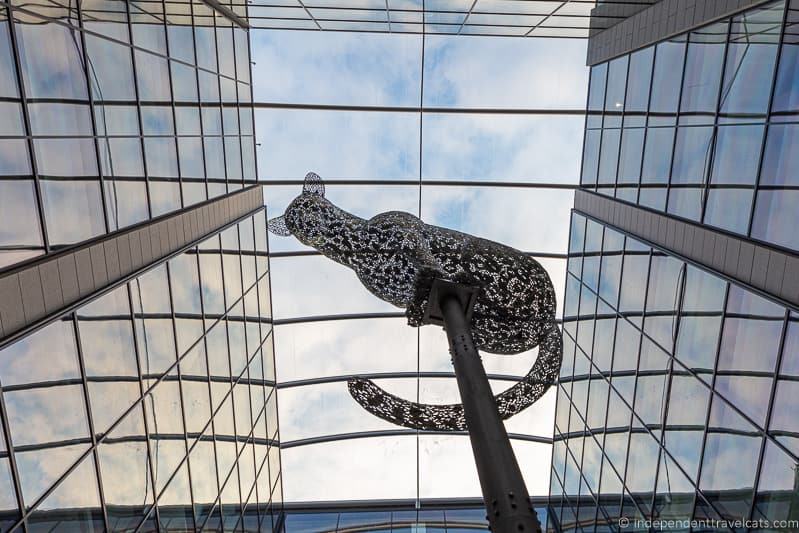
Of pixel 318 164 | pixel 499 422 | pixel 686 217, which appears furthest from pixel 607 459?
pixel 318 164

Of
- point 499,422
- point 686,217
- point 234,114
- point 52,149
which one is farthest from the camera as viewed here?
point 234,114

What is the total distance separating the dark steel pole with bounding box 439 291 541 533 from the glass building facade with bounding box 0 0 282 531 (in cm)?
528

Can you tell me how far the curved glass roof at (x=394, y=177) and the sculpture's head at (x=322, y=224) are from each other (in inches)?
296

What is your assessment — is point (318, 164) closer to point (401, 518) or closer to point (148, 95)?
point (148, 95)

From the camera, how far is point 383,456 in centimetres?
2375

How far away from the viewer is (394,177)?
66.2 feet

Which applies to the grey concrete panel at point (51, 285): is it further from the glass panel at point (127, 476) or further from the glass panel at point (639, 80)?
the glass panel at point (639, 80)

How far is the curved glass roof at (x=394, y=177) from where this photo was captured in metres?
19.1

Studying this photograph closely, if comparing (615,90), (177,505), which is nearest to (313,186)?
(177,505)

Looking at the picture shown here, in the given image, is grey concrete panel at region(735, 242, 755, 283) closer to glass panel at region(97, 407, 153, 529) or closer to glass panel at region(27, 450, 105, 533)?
glass panel at region(97, 407, 153, 529)

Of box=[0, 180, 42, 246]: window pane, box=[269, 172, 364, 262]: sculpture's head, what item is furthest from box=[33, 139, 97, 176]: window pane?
box=[269, 172, 364, 262]: sculpture's head

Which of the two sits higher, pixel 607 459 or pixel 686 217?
pixel 686 217

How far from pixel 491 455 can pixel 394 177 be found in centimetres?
1493

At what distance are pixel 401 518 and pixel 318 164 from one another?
1465 cm
